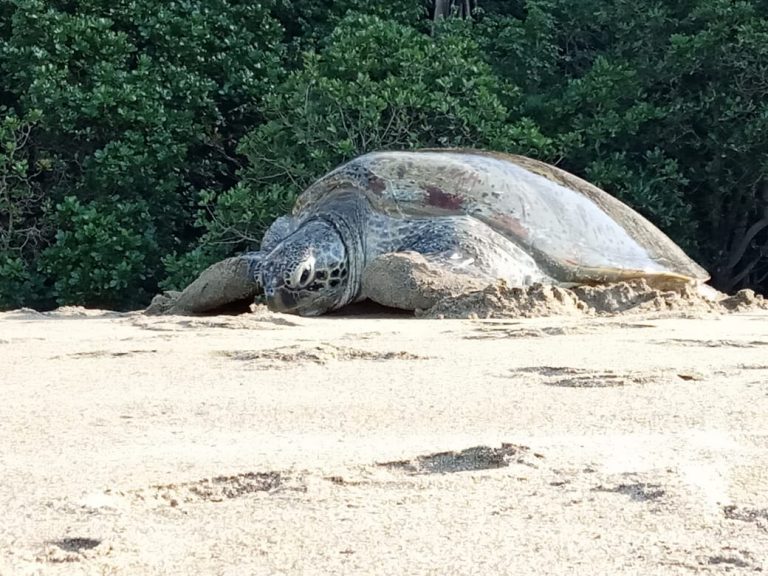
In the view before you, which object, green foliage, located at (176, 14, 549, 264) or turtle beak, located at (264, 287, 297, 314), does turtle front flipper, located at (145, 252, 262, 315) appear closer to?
turtle beak, located at (264, 287, 297, 314)

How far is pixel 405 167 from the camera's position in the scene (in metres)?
6.63

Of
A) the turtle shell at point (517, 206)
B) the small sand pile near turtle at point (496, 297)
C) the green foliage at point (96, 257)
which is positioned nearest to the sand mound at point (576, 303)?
the small sand pile near turtle at point (496, 297)

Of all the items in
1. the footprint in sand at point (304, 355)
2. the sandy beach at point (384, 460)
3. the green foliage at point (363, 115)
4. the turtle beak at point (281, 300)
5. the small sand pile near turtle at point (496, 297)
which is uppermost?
the green foliage at point (363, 115)

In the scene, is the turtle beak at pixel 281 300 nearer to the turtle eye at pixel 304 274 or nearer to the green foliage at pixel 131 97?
the turtle eye at pixel 304 274

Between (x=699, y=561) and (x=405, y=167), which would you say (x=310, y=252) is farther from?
(x=699, y=561)

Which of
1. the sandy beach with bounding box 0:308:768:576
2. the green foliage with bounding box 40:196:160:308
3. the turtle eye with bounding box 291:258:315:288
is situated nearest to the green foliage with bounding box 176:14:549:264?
the green foliage with bounding box 40:196:160:308

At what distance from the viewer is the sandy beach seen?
1357 millimetres

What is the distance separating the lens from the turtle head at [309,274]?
602 centimetres

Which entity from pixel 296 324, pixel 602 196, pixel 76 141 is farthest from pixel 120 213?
pixel 296 324

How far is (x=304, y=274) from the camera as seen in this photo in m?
6.14

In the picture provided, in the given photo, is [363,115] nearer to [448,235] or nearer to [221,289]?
[448,235]

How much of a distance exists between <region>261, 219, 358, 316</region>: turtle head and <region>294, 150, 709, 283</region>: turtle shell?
1.51ft

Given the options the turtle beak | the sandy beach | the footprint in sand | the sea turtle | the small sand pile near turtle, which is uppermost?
the sea turtle

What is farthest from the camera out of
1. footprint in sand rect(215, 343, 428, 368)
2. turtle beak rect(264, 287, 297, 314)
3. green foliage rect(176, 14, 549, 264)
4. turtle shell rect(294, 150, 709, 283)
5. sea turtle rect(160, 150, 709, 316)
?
green foliage rect(176, 14, 549, 264)
